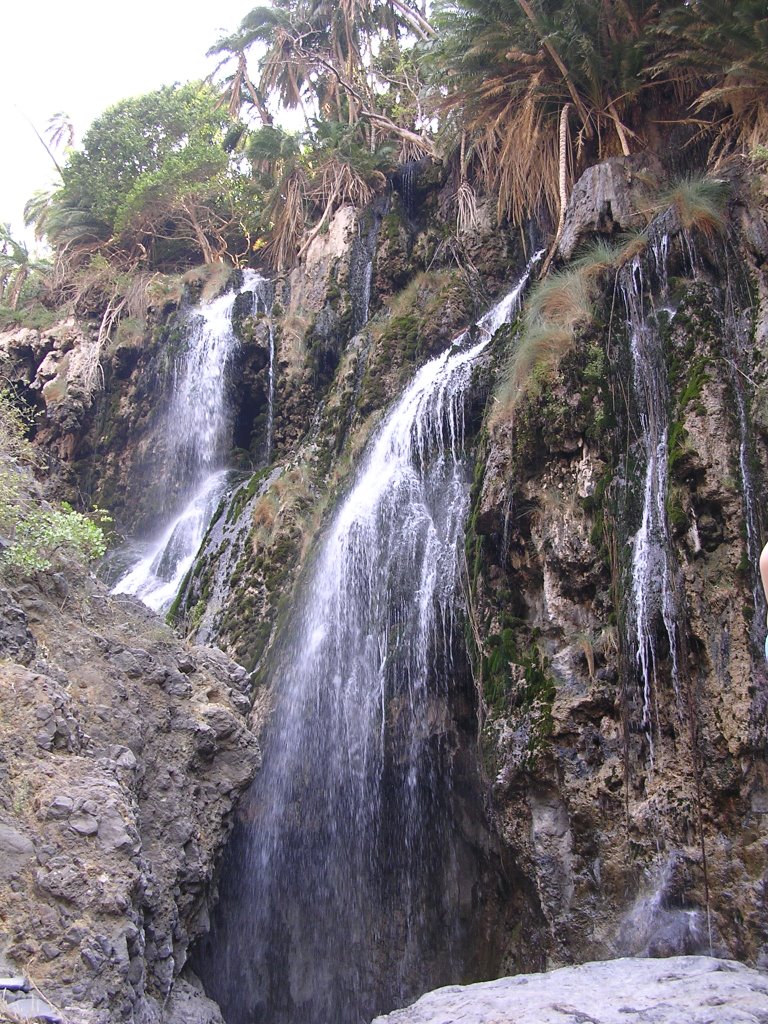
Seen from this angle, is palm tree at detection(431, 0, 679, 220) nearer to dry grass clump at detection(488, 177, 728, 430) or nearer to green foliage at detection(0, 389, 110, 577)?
dry grass clump at detection(488, 177, 728, 430)

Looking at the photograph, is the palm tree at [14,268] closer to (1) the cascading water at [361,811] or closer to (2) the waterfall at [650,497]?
(1) the cascading water at [361,811]

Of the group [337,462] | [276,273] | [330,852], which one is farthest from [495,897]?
[276,273]

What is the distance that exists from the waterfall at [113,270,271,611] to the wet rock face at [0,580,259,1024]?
668 centimetres

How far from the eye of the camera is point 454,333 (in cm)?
1345

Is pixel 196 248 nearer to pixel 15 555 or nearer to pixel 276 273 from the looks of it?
pixel 276 273

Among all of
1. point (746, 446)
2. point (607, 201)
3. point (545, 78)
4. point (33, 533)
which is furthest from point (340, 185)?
point (33, 533)

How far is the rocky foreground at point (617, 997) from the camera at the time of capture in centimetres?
456

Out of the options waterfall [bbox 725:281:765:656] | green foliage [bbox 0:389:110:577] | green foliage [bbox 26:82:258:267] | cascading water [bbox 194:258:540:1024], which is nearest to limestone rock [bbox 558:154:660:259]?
waterfall [bbox 725:281:765:656]

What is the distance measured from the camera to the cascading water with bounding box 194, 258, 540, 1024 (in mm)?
8539

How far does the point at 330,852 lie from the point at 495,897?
1851 mm

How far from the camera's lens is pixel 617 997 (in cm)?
493

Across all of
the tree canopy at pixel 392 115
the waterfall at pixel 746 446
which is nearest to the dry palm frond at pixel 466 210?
the tree canopy at pixel 392 115

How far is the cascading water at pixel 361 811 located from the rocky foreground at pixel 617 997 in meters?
2.96

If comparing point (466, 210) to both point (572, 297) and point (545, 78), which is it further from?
point (572, 297)
